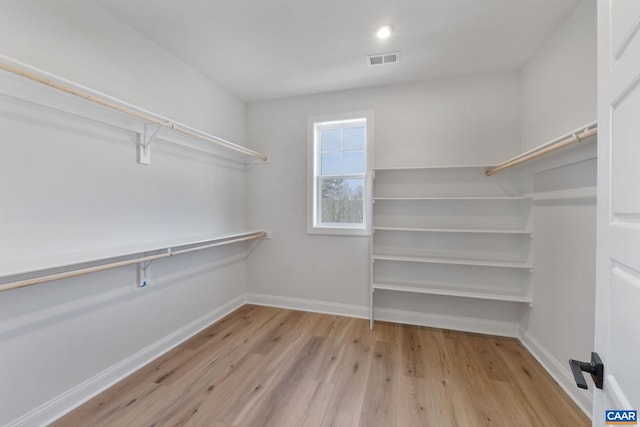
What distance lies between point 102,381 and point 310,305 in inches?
77.5

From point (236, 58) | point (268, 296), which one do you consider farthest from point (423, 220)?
point (236, 58)

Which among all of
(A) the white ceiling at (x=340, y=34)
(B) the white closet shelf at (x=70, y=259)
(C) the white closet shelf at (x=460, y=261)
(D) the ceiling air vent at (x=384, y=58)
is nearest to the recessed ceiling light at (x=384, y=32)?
(A) the white ceiling at (x=340, y=34)

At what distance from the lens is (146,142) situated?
81.2 inches

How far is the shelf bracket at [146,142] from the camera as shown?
2.04 m

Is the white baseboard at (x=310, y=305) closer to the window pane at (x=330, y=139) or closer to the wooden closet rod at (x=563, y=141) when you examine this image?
the window pane at (x=330, y=139)

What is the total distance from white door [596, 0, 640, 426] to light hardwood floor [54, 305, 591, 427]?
126 cm

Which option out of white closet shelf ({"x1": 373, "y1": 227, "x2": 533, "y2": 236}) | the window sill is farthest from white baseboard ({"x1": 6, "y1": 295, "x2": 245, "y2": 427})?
white closet shelf ({"x1": 373, "y1": 227, "x2": 533, "y2": 236})

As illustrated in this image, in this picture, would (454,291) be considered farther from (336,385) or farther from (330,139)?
(330,139)

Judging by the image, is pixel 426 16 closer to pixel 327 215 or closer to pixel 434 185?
pixel 434 185

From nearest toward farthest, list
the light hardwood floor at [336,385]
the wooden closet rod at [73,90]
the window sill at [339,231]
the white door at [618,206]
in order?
the white door at [618,206], the wooden closet rod at [73,90], the light hardwood floor at [336,385], the window sill at [339,231]

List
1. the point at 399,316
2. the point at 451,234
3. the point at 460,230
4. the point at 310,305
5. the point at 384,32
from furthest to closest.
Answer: the point at 310,305
the point at 399,316
the point at 451,234
the point at 460,230
the point at 384,32

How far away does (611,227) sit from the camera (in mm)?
667

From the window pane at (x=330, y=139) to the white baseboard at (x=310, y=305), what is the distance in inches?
74.1

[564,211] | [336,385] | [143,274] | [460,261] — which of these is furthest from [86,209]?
[564,211]
